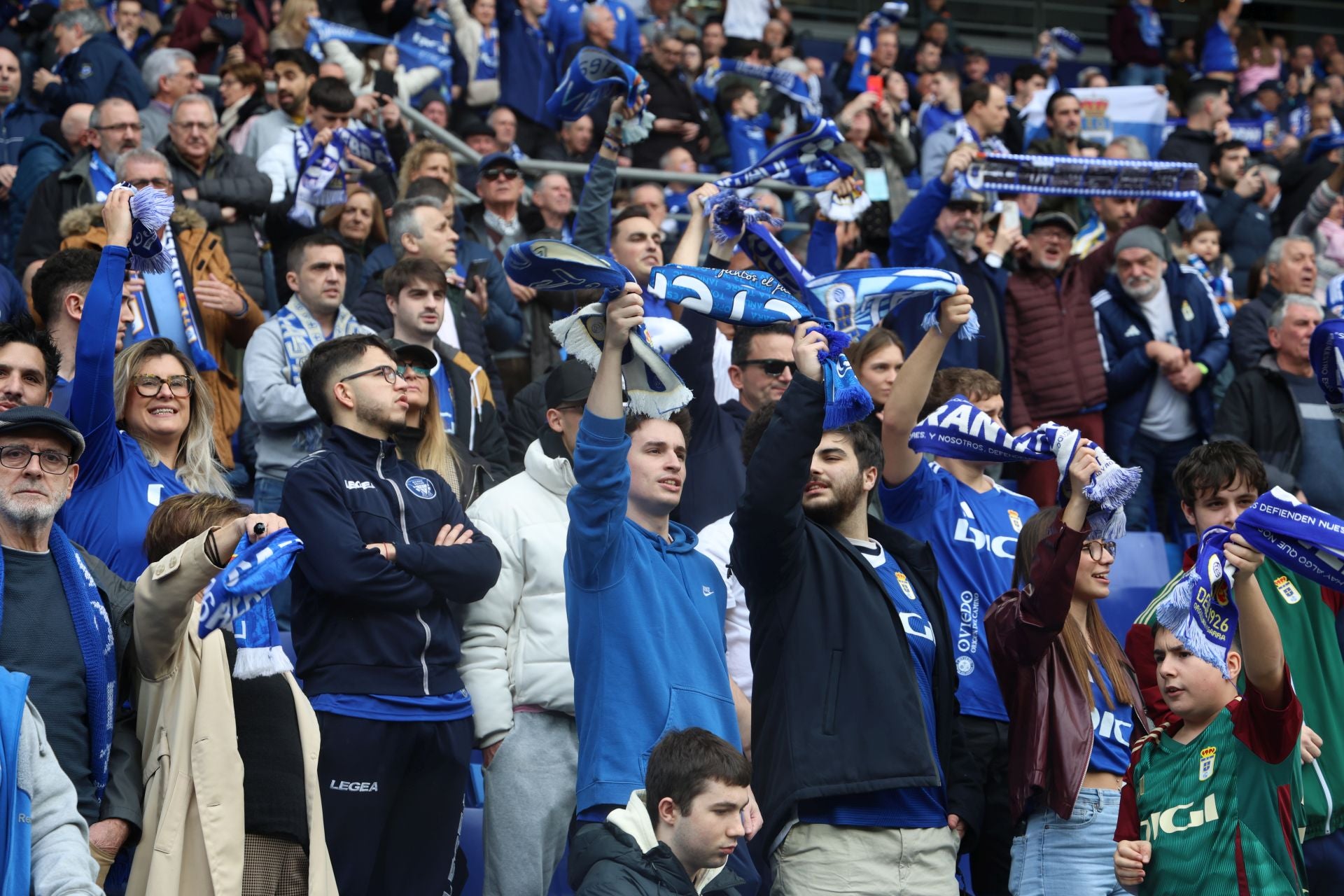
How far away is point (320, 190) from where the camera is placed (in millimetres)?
8570

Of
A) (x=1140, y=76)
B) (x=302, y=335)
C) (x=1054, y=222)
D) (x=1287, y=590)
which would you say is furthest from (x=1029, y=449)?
(x=1140, y=76)

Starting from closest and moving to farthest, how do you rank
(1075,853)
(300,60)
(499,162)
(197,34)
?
(1075,853) < (499,162) < (300,60) < (197,34)

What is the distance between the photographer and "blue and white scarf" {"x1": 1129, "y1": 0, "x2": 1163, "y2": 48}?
1769cm

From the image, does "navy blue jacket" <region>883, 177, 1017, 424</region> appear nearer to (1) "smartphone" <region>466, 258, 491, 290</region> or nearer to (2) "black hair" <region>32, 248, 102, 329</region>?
(1) "smartphone" <region>466, 258, 491, 290</region>

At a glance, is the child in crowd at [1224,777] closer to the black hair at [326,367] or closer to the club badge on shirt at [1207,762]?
the club badge on shirt at [1207,762]

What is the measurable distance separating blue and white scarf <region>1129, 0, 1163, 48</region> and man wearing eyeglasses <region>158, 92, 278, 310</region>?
1189 cm

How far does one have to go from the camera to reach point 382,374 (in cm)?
527

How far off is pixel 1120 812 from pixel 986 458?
1107 millimetres

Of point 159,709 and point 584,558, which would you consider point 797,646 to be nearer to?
point 584,558

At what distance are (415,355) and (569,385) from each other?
0.89m

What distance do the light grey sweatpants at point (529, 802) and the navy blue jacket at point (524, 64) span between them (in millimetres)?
8039

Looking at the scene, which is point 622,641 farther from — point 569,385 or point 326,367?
point 326,367

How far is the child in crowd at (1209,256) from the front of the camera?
10.4 metres

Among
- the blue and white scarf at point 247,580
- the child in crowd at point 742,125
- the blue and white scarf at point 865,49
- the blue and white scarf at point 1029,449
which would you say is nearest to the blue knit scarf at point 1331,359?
the blue and white scarf at point 1029,449
